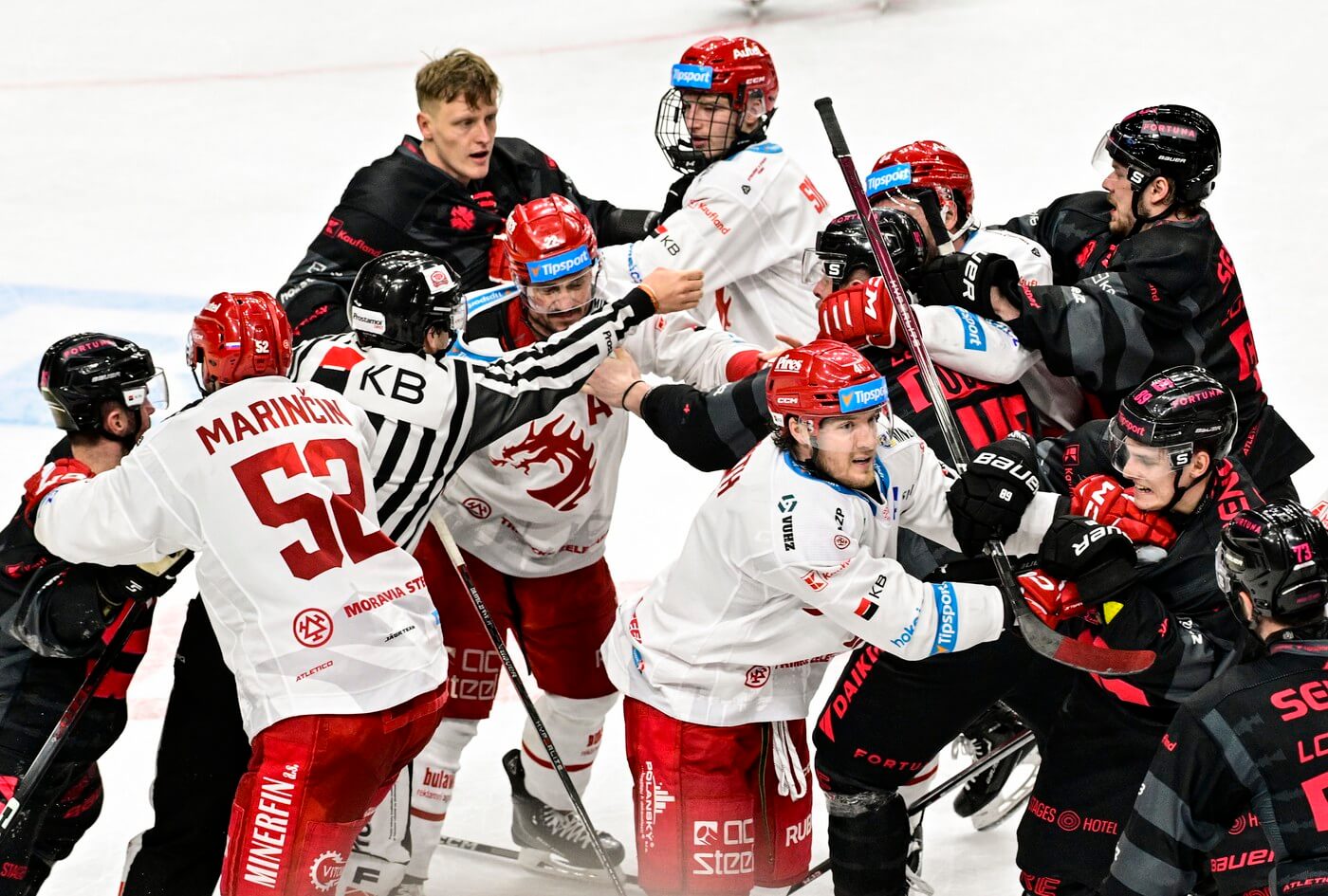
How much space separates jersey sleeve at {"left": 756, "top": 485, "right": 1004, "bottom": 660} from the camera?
307 cm

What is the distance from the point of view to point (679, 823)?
340 cm

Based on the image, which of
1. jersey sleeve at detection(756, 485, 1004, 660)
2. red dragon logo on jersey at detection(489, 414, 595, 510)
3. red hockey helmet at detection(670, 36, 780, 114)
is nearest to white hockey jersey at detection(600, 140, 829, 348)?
red hockey helmet at detection(670, 36, 780, 114)

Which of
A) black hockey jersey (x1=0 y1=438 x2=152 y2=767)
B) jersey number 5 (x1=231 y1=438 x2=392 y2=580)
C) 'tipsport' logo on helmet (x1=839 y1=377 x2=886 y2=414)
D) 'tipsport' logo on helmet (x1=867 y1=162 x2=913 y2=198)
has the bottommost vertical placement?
black hockey jersey (x1=0 y1=438 x2=152 y2=767)

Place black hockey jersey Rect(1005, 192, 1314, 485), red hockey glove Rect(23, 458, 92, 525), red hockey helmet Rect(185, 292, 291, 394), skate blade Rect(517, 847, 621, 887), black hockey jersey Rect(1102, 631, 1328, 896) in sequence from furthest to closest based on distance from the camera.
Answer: skate blade Rect(517, 847, 621, 887) → black hockey jersey Rect(1005, 192, 1314, 485) → red hockey glove Rect(23, 458, 92, 525) → red hockey helmet Rect(185, 292, 291, 394) → black hockey jersey Rect(1102, 631, 1328, 896)

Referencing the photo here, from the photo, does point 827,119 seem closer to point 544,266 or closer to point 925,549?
point 544,266

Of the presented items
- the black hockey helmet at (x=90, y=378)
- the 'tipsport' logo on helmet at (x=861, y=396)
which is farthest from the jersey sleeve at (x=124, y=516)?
the 'tipsport' logo on helmet at (x=861, y=396)

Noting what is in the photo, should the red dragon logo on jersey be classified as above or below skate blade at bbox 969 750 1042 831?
above

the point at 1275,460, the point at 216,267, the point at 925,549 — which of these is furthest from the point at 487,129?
the point at 216,267

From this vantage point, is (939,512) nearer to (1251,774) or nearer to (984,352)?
(984,352)

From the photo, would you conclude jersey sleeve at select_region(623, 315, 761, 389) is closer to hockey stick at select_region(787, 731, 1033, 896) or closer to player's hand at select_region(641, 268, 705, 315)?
player's hand at select_region(641, 268, 705, 315)

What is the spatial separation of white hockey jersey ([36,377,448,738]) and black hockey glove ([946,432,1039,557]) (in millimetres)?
1054

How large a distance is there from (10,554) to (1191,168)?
2.55m

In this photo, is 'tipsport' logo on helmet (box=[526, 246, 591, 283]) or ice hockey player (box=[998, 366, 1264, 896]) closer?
ice hockey player (box=[998, 366, 1264, 896])

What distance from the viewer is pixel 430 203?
4.55m
